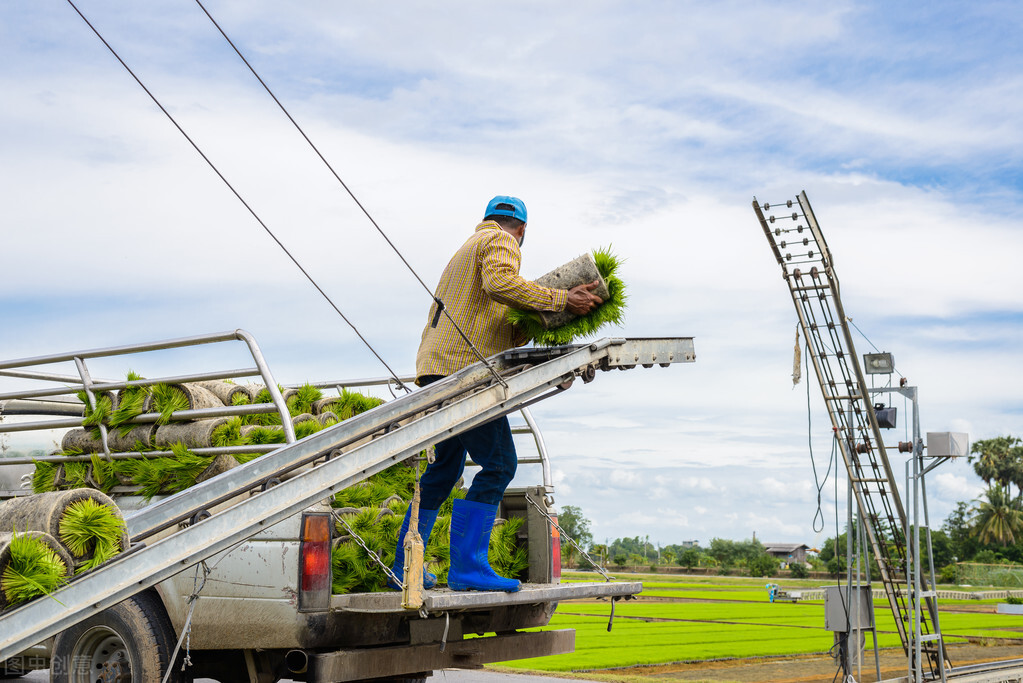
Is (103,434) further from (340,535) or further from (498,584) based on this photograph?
(498,584)

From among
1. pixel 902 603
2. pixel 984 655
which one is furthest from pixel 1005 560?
pixel 902 603

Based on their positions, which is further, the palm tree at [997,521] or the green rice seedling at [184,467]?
the palm tree at [997,521]

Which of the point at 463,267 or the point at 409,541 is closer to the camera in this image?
the point at 409,541

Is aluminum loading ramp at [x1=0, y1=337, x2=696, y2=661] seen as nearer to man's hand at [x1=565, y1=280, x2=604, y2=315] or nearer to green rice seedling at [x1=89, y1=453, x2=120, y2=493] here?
man's hand at [x1=565, y1=280, x2=604, y2=315]

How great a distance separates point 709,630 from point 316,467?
58.5 feet

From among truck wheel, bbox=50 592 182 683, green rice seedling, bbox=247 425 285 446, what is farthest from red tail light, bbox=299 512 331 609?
green rice seedling, bbox=247 425 285 446

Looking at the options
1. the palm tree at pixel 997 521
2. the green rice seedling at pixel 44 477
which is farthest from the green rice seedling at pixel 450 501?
the palm tree at pixel 997 521

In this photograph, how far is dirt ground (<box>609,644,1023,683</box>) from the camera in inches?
483

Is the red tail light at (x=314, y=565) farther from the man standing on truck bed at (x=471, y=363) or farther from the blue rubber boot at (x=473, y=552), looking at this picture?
the blue rubber boot at (x=473, y=552)

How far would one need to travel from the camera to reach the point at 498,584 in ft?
18.7

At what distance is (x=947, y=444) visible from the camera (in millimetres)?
9898

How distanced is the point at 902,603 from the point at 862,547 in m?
0.69

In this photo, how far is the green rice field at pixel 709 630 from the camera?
14500 millimetres

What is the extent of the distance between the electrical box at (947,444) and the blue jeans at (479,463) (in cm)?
569
